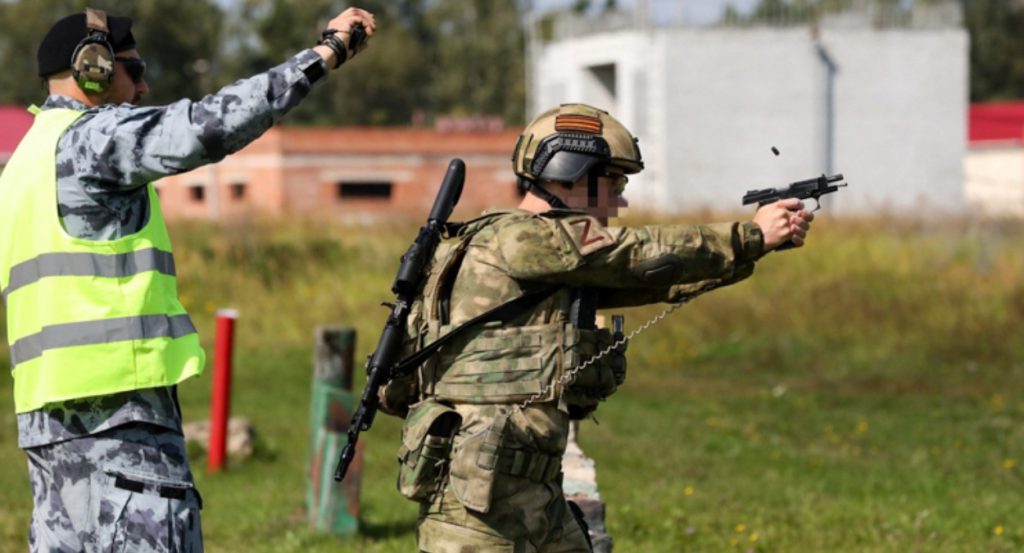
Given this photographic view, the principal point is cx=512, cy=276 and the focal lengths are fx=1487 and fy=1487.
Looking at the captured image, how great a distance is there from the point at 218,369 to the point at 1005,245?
13773 mm

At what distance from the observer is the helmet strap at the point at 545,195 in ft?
15.7

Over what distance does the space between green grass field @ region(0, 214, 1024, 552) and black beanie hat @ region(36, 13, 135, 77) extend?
4.18 m

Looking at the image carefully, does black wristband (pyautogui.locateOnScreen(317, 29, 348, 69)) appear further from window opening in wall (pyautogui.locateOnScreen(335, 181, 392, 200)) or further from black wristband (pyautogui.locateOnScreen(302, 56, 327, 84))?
window opening in wall (pyautogui.locateOnScreen(335, 181, 392, 200))

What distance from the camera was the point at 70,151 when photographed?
436cm

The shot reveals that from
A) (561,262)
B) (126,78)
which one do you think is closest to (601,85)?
(126,78)

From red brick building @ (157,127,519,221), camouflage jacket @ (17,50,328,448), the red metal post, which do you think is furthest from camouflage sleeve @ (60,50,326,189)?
red brick building @ (157,127,519,221)

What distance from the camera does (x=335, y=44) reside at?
434cm

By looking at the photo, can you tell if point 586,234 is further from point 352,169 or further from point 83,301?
point 352,169

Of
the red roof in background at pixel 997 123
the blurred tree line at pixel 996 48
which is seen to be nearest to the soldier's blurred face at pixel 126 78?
the red roof in background at pixel 997 123

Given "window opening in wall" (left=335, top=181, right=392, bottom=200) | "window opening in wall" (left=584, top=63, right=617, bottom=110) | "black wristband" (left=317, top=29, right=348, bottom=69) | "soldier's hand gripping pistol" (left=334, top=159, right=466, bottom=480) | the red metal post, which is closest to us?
"black wristband" (left=317, top=29, right=348, bottom=69)

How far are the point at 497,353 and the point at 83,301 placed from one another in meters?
1.27

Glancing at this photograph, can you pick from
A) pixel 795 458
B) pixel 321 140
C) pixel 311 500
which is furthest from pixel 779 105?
pixel 311 500

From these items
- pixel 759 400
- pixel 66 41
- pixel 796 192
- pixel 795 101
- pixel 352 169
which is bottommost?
pixel 759 400

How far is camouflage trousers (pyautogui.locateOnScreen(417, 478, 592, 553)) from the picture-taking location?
4676 millimetres
